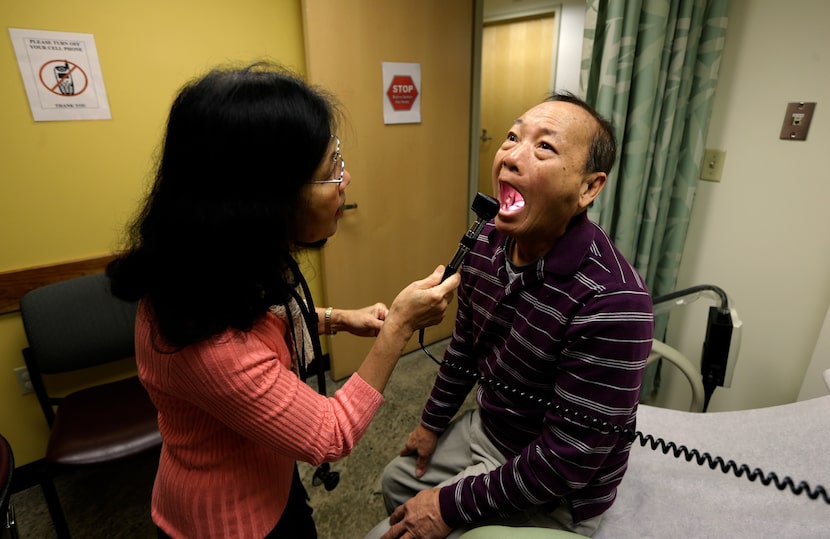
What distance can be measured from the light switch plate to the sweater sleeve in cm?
169

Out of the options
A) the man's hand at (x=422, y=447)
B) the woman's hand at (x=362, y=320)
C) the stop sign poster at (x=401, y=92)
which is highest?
the stop sign poster at (x=401, y=92)

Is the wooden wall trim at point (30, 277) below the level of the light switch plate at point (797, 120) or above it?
below

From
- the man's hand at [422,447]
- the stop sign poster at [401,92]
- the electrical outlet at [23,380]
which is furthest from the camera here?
the stop sign poster at [401,92]

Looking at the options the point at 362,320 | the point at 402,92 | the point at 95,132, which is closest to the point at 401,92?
the point at 402,92

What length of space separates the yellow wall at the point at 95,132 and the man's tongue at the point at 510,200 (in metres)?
1.01

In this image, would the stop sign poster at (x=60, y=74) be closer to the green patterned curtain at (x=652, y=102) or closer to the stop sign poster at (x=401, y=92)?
the stop sign poster at (x=401, y=92)

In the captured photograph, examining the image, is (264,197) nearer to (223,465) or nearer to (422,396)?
(223,465)

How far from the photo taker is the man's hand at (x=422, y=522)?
962 millimetres

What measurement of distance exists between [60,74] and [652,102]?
2125 mm

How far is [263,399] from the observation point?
733mm

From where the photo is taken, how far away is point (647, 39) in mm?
1563

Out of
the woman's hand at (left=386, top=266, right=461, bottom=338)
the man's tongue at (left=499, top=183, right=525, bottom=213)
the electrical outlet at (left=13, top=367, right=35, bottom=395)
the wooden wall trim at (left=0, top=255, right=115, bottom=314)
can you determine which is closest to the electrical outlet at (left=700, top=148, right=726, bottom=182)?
the man's tongue at (left=499, top=183, right=525, bottom=213)

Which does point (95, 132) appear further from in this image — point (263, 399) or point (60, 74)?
point (263, 399)

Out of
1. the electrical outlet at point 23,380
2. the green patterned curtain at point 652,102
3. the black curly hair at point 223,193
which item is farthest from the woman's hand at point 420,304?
the electrical outlet at point 23,380
